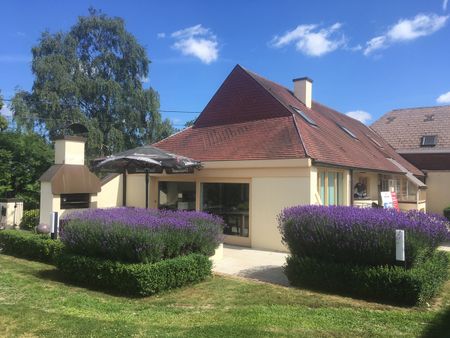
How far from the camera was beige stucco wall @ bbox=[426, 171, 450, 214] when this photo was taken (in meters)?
24.7

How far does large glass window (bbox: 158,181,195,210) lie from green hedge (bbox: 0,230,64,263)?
531 centimetres

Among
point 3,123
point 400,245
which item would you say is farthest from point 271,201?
point 3,123

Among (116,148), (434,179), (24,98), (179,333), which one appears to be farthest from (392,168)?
(24,98)

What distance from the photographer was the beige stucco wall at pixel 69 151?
1291cm

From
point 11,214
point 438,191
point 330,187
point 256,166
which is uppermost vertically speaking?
point 256,166

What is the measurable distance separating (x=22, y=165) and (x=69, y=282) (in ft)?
39.7

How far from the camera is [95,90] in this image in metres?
30.2

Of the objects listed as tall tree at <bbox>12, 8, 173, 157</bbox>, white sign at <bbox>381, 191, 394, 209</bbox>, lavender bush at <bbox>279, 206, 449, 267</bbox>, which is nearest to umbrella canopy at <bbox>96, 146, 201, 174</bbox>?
lavender bush at <bbox>279, 206, 449, 267</bbox>

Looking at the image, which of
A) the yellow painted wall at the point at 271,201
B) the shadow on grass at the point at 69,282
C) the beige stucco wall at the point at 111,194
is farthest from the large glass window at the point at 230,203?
the shadow on grass at the point at 69,282

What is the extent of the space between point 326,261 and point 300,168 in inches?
185

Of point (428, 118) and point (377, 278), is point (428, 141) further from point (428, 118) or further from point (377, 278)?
point (377, 278)

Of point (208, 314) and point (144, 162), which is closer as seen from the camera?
point (208, 314)

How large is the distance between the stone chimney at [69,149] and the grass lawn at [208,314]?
571 cm

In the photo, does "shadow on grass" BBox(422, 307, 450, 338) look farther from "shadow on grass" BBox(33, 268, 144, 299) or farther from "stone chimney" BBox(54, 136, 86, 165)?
"stone chimney" BBox(54, 136, 86, 165)
